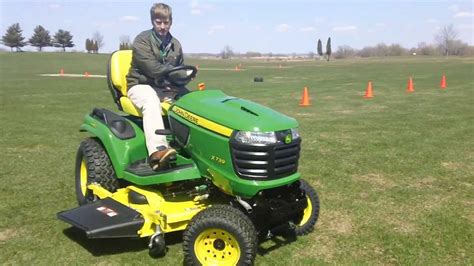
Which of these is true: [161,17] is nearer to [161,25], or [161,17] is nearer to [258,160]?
[161,25]

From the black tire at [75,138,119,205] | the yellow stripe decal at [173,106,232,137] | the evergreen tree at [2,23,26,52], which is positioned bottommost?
the black tire at [75,138,119,205]

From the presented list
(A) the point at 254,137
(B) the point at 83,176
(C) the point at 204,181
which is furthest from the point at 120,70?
(A) the point at 254,137

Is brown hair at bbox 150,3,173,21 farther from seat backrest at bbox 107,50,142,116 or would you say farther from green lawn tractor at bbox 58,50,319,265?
seat backrest at bbox 107,50,142,116

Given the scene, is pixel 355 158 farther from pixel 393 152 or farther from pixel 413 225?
pixel 413 225

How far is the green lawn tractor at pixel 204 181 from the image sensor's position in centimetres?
386

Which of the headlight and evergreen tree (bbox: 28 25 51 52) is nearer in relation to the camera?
the headlight

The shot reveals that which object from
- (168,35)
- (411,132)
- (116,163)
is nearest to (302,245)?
(116,163)

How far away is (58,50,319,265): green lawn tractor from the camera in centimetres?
386

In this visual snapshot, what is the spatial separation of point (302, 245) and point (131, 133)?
2.08 meters

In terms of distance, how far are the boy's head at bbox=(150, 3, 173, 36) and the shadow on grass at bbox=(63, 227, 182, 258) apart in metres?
2.06

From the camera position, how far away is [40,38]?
121938 mm

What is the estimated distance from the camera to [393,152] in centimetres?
830

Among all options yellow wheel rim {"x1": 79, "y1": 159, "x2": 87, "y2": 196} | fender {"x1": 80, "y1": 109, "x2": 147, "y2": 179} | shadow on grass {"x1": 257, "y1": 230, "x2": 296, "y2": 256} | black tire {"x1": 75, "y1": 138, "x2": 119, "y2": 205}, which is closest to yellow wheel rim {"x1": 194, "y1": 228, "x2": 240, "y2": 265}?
shadow on grass {"x1": 257, "y1": 230, "x2": 296, "y2": 256}

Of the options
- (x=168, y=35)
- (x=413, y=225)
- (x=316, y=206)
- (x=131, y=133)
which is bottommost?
(x=413, y=225)
